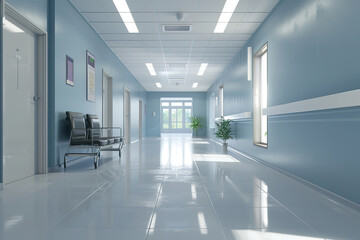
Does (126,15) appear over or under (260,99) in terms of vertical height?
over

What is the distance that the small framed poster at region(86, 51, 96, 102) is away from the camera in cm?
552

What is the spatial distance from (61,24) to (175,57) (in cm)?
429

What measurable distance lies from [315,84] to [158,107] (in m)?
14.2

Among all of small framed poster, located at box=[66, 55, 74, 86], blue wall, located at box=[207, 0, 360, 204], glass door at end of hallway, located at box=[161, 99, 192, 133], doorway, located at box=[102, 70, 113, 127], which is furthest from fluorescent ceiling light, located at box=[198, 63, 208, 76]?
glass door at end of hallway, located at box=[161, 99, 192, 133]

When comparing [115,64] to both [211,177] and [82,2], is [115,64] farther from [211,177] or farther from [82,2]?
[211,177]

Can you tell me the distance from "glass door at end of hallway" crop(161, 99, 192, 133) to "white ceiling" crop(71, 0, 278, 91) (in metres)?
13.7

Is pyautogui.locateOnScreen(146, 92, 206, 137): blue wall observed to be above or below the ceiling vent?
below

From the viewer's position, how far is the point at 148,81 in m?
13.0

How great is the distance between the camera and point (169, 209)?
94.0 inches

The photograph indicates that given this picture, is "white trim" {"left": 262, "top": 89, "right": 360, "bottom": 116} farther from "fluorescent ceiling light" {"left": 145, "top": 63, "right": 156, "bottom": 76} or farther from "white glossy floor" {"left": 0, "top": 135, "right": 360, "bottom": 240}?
"fluorescent ceiling light" {"left": 145, "top": 63, "right": 156, "bottom": 76}

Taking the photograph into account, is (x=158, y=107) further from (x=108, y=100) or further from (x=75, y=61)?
(x=75, y=61)

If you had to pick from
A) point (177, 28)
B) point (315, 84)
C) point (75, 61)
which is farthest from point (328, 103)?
point (75, 61)

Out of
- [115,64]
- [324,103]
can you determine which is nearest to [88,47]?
[115,64]

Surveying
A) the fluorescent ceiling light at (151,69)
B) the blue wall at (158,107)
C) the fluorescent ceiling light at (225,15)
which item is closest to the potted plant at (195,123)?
the blue wall at (158,107)
